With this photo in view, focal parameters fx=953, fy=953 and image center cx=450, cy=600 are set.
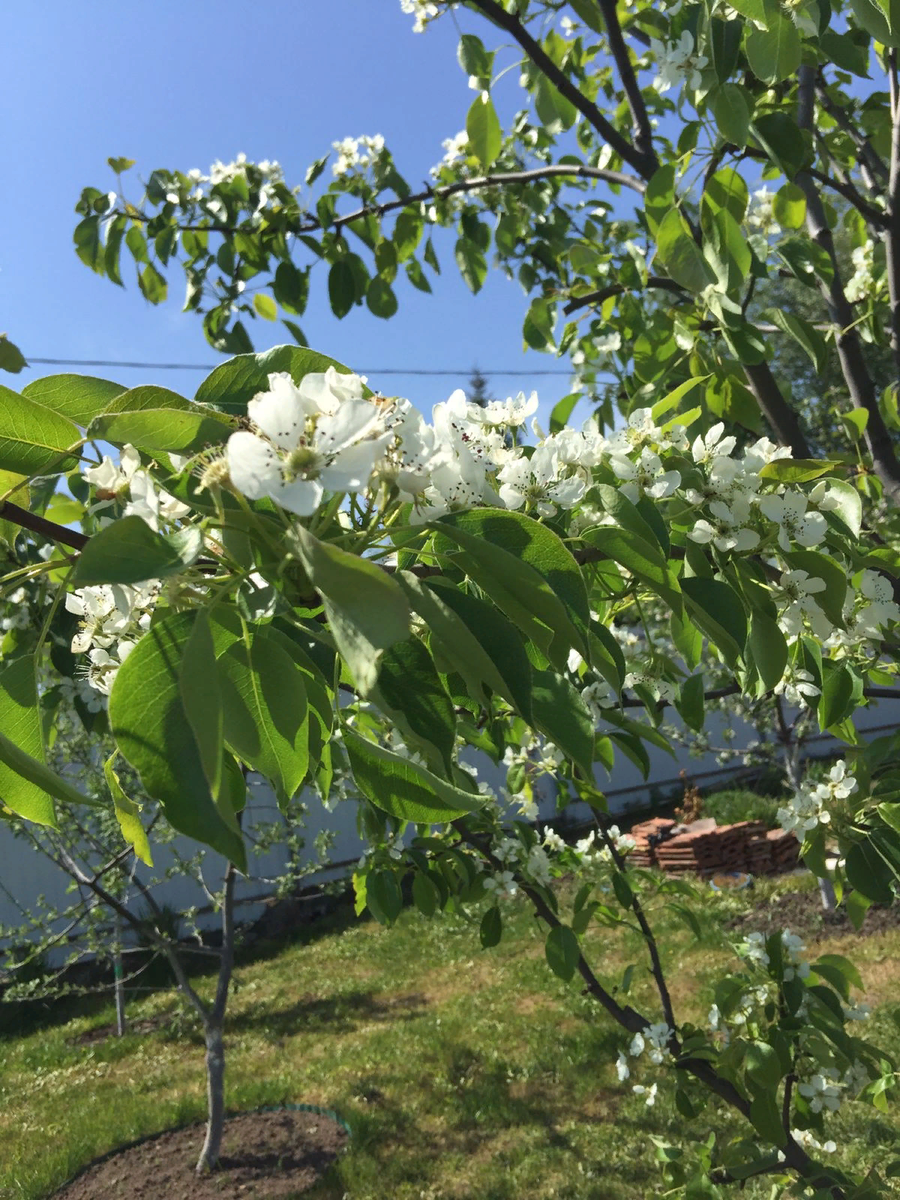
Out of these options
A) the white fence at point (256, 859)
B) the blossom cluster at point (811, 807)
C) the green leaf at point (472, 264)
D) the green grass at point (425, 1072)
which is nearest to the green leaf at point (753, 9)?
the blossom cluster at point (811, 807)

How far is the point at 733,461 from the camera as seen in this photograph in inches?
41.2

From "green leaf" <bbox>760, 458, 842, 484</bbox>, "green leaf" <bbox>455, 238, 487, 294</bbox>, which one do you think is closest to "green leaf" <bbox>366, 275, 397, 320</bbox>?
"green leaf" <bbox>455, 238, 487, 294</bbox>

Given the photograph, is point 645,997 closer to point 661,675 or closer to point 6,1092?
point 6,1092

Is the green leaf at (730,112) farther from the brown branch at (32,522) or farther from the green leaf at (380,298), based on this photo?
the green leaf at (380,298)

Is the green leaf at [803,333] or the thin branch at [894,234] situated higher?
the thin branch at [894,234]

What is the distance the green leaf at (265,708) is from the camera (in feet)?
2.04

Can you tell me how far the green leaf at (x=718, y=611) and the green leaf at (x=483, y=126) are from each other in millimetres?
1644

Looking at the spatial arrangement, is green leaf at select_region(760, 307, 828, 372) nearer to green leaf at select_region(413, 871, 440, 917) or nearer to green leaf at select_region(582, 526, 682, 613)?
green leaf at select_region(582, 526, 682, 613)

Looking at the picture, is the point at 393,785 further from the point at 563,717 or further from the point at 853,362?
the point at 853,362

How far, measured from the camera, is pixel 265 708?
0.70 m

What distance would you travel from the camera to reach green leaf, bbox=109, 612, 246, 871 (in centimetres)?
59

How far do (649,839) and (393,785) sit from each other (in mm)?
7906

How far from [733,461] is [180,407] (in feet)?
2.03

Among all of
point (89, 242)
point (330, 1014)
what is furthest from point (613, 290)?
point (330, 1014)
